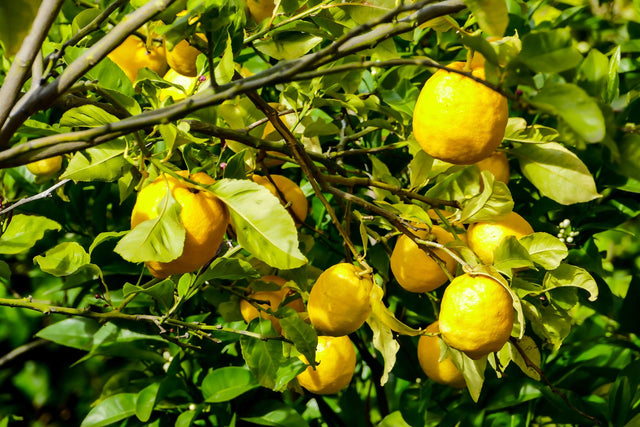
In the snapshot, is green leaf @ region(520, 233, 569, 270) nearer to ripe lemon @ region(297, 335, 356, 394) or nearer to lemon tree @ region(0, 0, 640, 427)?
lemon tree @ region(0, 0, 640, 427)

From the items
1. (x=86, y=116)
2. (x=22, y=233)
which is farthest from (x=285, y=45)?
(x=22, y=233)

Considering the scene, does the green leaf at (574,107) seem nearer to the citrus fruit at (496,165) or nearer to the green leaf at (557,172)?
the green leaf at (557,172)

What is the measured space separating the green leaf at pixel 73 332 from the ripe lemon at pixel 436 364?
0.59 m

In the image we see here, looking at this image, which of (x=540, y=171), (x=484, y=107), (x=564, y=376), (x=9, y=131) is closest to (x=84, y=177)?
(x=9, y=131)

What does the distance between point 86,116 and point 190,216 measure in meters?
0.17

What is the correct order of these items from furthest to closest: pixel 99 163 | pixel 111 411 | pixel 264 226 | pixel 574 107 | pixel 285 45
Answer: pixel 111 411, pixel 285 45, pixel 99 163, pixel 264 226, pixel 574 107

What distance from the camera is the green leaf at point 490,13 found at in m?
0.50

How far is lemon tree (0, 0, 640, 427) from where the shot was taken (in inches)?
19.9

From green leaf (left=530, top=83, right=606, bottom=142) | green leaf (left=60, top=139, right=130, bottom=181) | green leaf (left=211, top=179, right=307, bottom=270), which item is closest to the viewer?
green leaf (left=530, top=83, right=606, bottom=142)

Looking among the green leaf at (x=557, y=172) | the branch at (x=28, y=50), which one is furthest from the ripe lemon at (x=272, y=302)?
the branch at (x=28, y=50)

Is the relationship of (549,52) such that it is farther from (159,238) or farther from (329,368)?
(329,368)

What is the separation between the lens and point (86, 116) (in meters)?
0.72

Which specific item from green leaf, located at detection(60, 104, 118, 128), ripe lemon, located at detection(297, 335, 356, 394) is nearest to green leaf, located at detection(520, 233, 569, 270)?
ripe lemon, located at detection(297, 335, 356, 394)

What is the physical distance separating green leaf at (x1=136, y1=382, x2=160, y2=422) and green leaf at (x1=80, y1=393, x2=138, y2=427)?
0.04m
